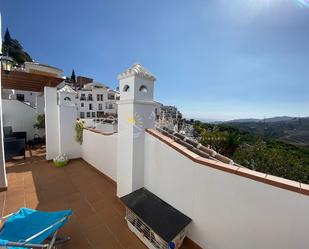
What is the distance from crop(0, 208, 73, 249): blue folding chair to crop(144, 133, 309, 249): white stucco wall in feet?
5.80

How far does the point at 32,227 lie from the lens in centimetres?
214

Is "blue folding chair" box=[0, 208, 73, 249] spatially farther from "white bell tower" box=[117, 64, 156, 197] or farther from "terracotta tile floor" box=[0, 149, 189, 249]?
"white bell tower" box=[117, 64, 156, 197]

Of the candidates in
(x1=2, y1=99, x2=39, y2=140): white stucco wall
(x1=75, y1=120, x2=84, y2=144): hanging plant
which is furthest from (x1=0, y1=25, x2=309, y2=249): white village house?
(x1=2, y1=99, x2=39, y2=140): white stucco wall

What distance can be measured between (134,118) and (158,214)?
5.91 feet

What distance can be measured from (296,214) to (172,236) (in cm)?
148

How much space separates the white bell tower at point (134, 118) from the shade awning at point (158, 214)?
0.40 meters

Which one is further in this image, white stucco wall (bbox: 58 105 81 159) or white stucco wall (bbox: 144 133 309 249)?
white stucco wall (bbox: 58 105 81 159)

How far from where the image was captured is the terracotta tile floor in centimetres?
254

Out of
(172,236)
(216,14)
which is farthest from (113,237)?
(216,14)

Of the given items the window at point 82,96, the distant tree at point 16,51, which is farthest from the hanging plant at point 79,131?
the distant tree at point 16,51

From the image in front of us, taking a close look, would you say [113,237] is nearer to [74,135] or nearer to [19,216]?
[19,216]

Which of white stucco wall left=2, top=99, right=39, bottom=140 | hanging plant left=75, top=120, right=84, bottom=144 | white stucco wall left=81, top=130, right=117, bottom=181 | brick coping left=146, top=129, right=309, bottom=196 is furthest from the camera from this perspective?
white stucco wall left=2, top=99, right=39, bottom=140

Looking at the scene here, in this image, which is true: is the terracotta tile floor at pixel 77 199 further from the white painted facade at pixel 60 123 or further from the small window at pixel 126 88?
the small window at pixel 126 88

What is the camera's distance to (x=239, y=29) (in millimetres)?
4508
